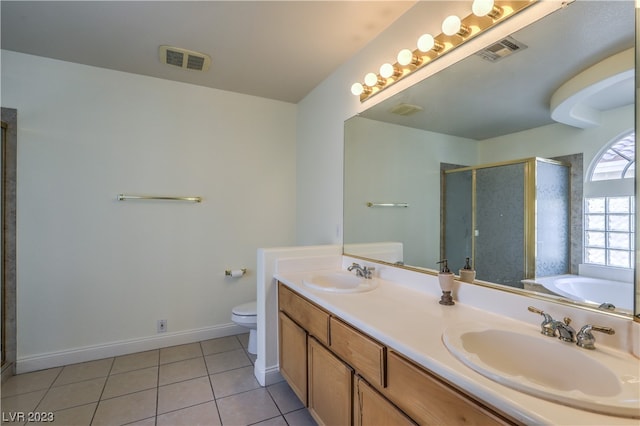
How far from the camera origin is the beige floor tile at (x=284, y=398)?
1.79 metres

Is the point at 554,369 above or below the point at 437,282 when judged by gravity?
below

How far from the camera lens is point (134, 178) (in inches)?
98.6

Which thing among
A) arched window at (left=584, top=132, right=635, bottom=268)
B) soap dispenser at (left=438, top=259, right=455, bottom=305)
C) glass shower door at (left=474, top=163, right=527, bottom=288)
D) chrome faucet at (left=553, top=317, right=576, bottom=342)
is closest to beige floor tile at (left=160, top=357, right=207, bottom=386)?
soap dispenser at (left=438, top=259, right=455, bottom=305)

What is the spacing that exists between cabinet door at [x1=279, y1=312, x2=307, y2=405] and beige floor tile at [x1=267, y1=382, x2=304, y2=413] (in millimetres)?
135

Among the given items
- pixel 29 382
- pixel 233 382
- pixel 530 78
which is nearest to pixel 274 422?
pixel 233 382

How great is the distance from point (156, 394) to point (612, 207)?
2.53 m

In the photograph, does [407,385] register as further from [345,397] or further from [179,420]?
[179,420]

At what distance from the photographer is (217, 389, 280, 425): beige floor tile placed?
1.68 meters

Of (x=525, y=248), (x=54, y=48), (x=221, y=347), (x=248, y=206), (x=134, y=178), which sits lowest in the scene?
(x=221, y=347)

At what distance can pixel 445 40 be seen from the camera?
1.46 metres

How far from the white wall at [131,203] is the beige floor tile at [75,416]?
70 cm

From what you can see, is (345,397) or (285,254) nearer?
(345,397)

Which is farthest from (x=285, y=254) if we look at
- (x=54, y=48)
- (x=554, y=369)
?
(x=54, y=48)

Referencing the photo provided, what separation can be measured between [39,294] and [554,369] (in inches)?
123
